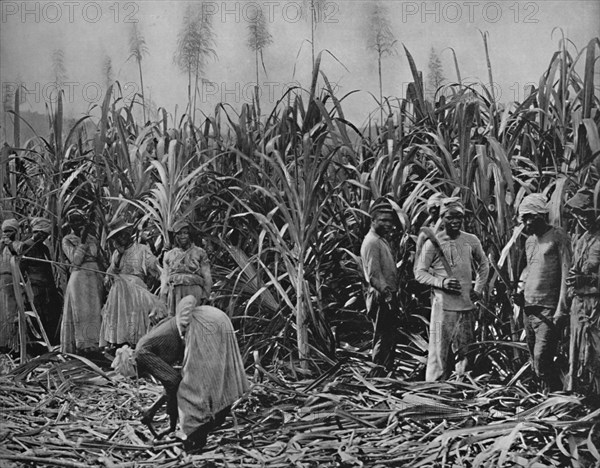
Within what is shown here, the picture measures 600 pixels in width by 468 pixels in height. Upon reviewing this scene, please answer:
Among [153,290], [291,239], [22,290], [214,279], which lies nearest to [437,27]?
[291,239]

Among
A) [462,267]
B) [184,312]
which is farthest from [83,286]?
[462,267]

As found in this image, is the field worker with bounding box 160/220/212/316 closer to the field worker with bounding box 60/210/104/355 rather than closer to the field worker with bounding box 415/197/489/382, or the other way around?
the field worker with bounding box 60/210/104/355

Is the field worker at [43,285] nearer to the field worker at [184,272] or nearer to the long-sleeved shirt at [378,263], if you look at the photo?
the field worker at [184,272]

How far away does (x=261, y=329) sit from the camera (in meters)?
3.69

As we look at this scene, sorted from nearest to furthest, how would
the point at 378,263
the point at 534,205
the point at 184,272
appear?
the point at 534,205
the point at 378,263
the point at 184,272

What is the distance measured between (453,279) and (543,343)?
1.57 feet

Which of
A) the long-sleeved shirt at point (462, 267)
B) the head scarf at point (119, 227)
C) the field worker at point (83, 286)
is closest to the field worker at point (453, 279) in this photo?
the long-sleeved shirt at point (462, 267)

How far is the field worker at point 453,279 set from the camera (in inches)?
138

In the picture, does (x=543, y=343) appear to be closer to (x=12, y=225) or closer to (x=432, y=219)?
(x=432, y=219)

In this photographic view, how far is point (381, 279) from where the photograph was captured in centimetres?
356

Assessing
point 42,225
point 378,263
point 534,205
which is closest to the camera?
point 534,205

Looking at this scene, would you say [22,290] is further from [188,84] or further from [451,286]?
[451,286]

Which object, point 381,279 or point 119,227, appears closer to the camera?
point 381,279

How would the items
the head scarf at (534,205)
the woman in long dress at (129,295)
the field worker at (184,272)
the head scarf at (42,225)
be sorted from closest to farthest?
the head scarf at (534,205) < the field worker at (184,272) < the woman in long dress at (129,295) < the head scarf at (42,225)
